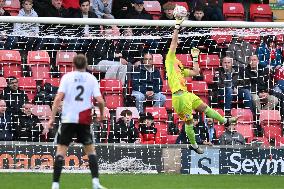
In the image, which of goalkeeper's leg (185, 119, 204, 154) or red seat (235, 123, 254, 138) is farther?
red seat (235, 123, 254, 138)

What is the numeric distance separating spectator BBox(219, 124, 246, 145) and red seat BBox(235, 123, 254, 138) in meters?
0.16

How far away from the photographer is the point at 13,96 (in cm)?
1895

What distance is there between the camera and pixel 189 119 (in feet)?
58.3

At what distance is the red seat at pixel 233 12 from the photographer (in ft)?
77.5

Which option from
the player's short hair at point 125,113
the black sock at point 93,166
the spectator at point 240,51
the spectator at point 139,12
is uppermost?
the spectator at point 139,12

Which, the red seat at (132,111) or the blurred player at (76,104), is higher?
the blurred player at (76,104)

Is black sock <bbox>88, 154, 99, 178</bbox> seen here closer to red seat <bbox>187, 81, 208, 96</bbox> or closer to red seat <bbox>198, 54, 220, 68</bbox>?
red seat <bbox>187, 81, 208, 96</bbox>

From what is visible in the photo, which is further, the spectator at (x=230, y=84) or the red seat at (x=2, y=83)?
the spectator at (x=230, y=84)

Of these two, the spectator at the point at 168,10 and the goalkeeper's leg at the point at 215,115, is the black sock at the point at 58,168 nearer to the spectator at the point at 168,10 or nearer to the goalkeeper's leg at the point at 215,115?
the goalkeeper's leg at the point at 215,115

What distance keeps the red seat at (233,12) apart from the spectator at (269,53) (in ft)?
10.2

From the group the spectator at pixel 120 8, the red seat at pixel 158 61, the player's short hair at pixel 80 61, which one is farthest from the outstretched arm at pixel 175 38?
the spectator at pixel 120 8

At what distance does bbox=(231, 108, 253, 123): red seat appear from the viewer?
64.3ft

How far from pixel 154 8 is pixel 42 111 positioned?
16.3 feet

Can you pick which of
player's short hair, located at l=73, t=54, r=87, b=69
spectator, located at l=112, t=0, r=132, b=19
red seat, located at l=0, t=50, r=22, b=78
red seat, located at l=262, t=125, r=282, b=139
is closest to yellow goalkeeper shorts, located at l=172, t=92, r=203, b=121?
red seat, located at l=262, t=125, r=282, b=139
